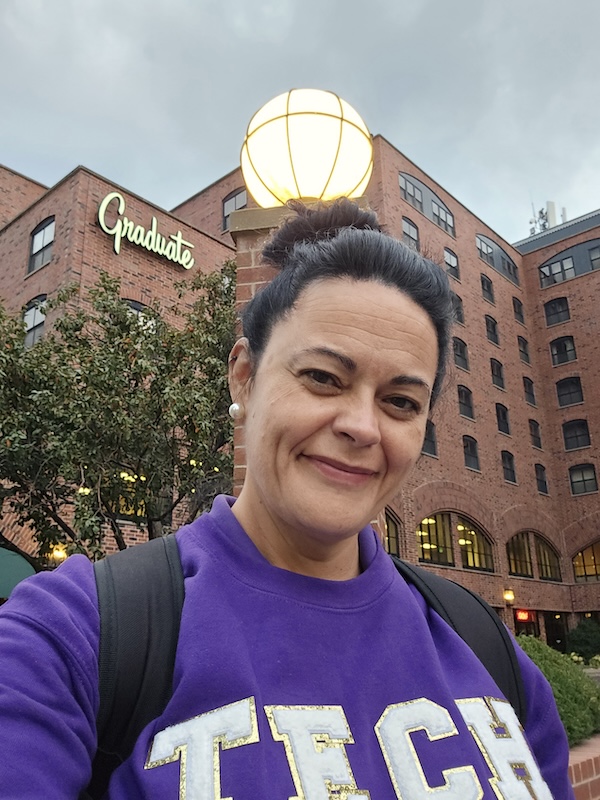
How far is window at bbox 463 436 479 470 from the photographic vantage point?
77.7 ft

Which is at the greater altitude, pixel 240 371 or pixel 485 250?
pixel 485 250

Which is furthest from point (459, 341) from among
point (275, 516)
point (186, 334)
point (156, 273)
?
point (275, 516)

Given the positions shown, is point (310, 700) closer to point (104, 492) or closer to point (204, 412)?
point (204, 412)

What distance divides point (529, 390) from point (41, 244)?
2159 cm

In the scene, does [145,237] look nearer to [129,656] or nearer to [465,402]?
[465,402]

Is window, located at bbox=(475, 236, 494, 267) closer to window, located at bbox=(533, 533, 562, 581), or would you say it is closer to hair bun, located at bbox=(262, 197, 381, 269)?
window, located at bbox=(533, 533, 562, 581)

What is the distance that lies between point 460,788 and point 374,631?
0.31 metres

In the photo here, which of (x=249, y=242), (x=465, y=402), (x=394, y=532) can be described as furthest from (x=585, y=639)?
(x=249, y=242)

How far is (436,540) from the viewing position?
21.3m

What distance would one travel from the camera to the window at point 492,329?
27.5 m

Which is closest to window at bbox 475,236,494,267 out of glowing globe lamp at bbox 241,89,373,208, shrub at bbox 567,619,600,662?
shrub at bbox 567,619,600,662

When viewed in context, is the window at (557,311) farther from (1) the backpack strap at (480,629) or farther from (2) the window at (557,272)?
(1) the backpack strap at (480,629)

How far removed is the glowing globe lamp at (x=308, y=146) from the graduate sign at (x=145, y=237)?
13874 millimetres

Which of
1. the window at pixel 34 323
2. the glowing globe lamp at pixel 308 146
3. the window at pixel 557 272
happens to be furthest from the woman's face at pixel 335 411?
the window at pixel 557 272
